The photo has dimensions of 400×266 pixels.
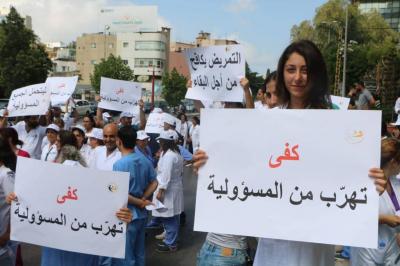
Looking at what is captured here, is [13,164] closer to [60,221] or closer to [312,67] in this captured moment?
[60,221]

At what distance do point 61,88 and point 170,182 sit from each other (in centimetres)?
357

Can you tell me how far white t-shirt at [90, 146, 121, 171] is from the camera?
238 inches

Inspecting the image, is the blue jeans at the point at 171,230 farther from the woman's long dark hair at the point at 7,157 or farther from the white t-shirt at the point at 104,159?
the woman's long dark hair at the point at 7,157

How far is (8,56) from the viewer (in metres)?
46.5

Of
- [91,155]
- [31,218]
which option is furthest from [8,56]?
[31,218]

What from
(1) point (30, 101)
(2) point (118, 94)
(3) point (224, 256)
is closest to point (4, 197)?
(3) point (224, 256)

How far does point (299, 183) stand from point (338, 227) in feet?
0.84

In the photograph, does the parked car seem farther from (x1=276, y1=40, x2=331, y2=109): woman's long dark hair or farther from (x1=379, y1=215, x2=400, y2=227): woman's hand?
(x1=276, y1=40, x2=331, y2=109): woman's long dark hair

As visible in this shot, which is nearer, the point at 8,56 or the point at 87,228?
the point at 87,228

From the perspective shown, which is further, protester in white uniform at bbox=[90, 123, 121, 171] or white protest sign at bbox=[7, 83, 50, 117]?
white protest sign at bbox=[7, 83, 50, 117]

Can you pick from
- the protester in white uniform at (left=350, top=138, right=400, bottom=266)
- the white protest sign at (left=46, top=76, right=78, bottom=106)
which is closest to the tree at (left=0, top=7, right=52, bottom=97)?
the white protest sign at (left=46, top=76, right=78, bottom=106)

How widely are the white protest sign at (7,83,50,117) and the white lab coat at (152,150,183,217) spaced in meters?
2.29

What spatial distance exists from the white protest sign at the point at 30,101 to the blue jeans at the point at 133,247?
3.76 meters

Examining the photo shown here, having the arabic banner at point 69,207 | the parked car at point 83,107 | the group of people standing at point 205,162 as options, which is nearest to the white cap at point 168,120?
the group of people standing at point 205,162
